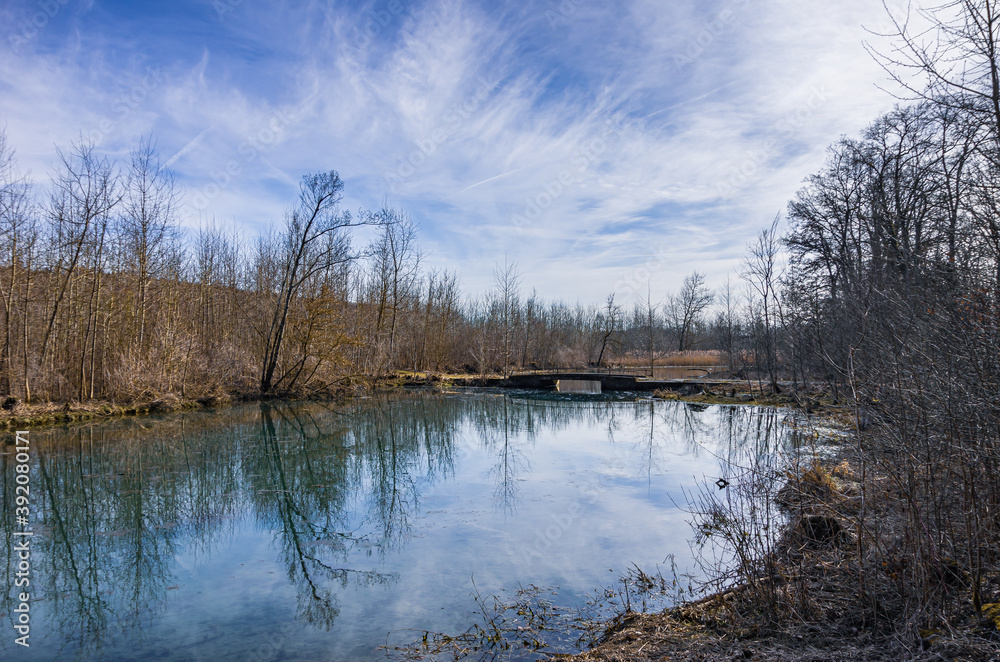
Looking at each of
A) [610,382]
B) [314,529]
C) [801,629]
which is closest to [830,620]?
[801,629]

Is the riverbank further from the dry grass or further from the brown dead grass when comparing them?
the dry grass

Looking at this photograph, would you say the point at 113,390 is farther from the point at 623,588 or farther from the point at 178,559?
the point at 623,588

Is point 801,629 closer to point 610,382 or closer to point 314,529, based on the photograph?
point 314,529

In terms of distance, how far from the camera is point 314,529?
798 cm

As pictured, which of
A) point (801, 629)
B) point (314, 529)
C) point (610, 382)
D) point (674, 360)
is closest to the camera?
point (801, 629)

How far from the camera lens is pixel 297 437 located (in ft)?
51.1

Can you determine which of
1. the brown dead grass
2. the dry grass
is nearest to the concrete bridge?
the dry grass

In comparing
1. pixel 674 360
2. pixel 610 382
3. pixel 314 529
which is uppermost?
pixel 674 360

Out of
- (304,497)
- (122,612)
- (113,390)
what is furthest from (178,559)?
(113,390)

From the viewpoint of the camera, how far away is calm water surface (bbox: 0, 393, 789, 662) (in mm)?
5133

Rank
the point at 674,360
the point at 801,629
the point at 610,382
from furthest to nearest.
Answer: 1. the point at 674,360
2. the point at 610,382
3. the point at 801,629

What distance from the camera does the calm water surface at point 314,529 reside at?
5.13 m

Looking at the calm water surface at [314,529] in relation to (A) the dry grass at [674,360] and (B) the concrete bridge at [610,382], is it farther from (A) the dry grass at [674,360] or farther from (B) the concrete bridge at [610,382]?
(A) the dry grass at [674,360]

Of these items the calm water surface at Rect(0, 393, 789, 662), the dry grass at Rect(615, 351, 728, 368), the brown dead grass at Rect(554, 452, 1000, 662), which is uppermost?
the dry grass at Rect(615, 351, 728, 368)
